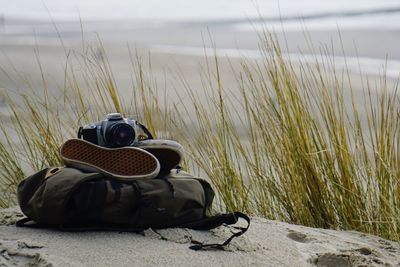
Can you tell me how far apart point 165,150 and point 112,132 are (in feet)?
0.64

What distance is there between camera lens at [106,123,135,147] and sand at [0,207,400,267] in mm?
313

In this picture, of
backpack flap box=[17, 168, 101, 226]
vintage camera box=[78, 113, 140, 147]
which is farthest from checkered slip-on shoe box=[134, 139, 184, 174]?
backpack flap box=[17, 168, 101, 226]

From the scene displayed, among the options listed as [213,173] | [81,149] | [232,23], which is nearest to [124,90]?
[213,173]

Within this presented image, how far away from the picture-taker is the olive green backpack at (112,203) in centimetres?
280

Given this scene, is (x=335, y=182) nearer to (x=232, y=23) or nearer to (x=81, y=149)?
(x=81, y=149)

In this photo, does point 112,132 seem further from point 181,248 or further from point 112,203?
point 181,248

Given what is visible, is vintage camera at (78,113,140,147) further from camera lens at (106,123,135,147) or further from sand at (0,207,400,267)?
sand at (0,207,400,267)

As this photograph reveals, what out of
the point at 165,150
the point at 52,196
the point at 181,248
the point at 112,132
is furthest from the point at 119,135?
the point at 181,248

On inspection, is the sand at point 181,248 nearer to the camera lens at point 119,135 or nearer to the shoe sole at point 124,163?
the shoe sole at point 124,163

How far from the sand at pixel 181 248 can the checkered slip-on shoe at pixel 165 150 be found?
25 cm

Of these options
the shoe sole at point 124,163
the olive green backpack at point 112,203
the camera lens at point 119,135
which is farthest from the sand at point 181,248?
the camera lens at point 119,135

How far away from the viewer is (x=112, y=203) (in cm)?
281

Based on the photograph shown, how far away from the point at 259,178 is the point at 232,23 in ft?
45.6

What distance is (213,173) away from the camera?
406 cm
